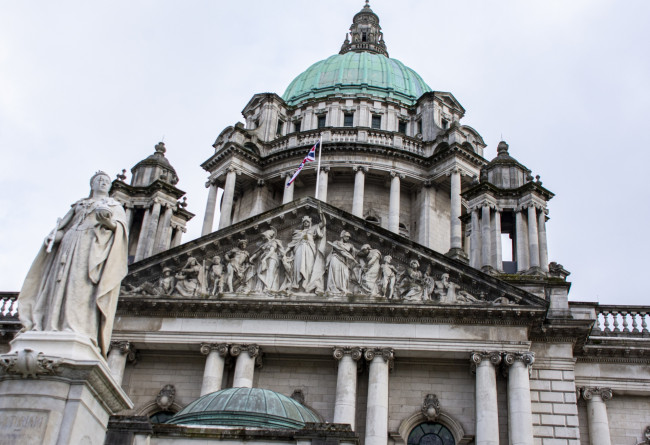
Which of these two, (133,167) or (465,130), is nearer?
(133,167)

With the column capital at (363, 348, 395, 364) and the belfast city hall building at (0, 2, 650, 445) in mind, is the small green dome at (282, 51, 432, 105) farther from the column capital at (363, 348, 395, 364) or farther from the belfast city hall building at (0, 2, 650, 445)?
the column capital at (363, 348, 395, 364)

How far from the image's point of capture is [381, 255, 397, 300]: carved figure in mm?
28641

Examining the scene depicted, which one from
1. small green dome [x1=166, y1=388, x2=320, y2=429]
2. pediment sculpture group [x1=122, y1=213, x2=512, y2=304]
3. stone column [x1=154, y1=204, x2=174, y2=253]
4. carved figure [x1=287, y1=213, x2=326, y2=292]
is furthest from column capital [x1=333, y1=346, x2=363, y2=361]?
stone column [x1=154, y1=204, x2=174, y2=253]

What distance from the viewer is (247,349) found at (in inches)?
1117

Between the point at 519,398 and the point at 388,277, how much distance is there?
6.25 m

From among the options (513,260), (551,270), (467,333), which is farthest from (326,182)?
(467,333)

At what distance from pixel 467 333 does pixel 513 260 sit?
10479mm

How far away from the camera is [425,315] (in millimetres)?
28031

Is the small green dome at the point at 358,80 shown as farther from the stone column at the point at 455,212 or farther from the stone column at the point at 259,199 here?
the stone column at the point at 455,212

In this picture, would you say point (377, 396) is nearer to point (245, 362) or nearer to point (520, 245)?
point (245, 362)

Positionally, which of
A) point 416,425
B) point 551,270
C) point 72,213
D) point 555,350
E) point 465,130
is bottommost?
point 72,213

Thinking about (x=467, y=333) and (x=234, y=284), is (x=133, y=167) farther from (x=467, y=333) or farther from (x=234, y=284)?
(x=467, y=333)

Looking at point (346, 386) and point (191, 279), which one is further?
point (191, 279)

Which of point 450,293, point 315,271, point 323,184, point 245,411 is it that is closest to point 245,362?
point 315,271
